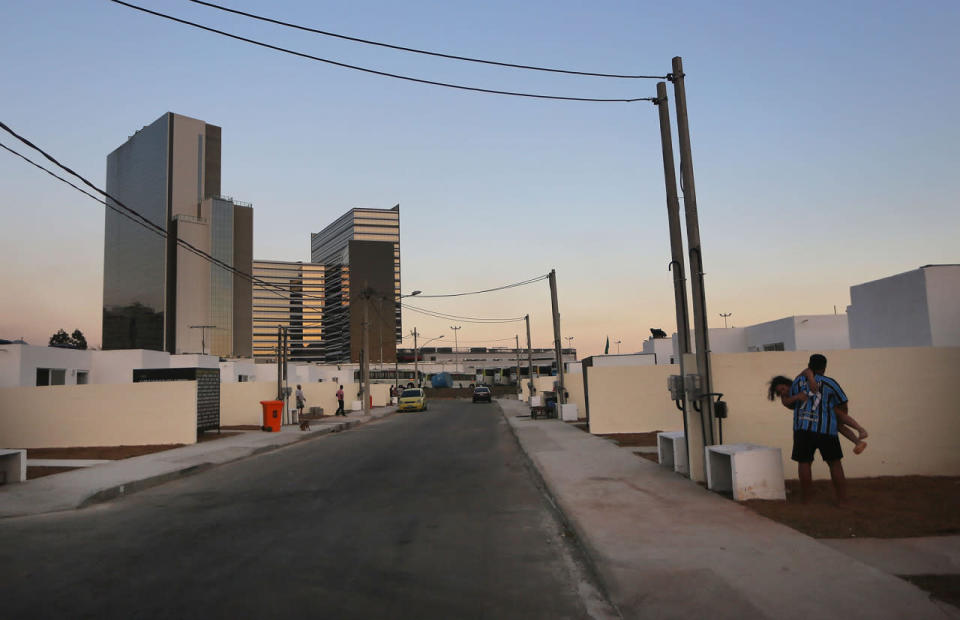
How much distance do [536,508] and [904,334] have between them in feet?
60.8

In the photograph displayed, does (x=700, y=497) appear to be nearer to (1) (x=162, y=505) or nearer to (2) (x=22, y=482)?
(1) (x=162, y=505)

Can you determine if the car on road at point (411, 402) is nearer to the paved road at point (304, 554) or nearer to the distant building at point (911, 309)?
the distant building at point (911, 309)

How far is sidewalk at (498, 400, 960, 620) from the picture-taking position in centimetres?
501

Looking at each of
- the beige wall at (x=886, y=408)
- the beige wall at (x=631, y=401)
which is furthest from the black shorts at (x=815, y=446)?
the beige wall at (x=631, y=401)

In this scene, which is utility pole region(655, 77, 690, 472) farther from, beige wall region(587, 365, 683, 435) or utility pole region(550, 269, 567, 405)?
utility pole region(550, 269, 567, 405)

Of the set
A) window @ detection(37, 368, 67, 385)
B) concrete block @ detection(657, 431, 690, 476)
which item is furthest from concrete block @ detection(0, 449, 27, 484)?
window @ detection(37, 368, 67, 385)

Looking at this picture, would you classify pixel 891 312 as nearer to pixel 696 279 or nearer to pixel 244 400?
pixel 696 279

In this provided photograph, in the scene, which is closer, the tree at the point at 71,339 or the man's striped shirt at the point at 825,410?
the man's striped shirt at the point at 825,410

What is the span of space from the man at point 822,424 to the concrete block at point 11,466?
1366 cm

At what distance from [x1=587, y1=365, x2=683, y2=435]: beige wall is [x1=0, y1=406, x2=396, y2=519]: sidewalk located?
34.6 feet

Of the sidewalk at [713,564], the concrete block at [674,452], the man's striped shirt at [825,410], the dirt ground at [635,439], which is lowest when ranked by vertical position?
the dirt ground at [635,439]

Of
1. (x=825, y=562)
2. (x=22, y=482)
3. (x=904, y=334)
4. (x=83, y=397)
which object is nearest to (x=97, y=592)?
A: (x=825, y=562)

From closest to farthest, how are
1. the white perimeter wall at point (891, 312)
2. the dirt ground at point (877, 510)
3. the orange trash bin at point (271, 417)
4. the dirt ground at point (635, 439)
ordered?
the dirt ground at point (877, 510) < the dirt ground at point (635, 439) < the white perimeter wall at point (891, 312) < the orange trash bin at point (271, 417)

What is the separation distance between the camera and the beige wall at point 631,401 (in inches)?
878
